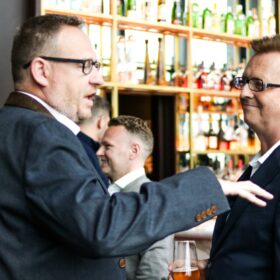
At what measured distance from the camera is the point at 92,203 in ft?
3.67

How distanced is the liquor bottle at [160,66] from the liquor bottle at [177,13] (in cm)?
20

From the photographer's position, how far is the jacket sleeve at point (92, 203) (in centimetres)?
111

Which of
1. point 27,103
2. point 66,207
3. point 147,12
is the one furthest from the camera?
point 147,12

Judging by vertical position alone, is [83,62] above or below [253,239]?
above

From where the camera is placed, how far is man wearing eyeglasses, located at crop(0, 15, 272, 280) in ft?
3.67

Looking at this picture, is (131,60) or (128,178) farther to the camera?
(131,60)

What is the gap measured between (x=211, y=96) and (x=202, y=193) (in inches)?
164

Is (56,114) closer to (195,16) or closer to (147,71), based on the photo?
(147,71)

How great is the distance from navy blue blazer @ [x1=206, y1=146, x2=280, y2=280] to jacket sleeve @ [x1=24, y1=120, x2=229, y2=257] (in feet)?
1.13

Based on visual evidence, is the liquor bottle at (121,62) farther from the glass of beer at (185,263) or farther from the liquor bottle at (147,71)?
the glass of beer at (185,263)

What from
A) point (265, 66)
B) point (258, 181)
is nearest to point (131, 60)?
point (265, 66)

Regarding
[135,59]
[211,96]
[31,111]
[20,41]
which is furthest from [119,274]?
[211,96]

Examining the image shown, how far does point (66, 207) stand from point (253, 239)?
2.01 feet

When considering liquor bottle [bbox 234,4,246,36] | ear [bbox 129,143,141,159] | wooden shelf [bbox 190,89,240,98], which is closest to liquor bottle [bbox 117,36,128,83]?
wooden shelf [bbox 190,89,240,98]
